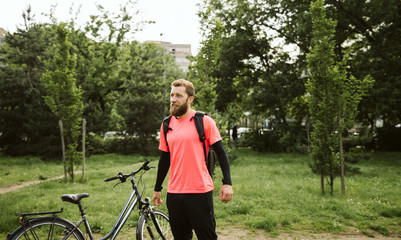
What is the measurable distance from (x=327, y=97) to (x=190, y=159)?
6.47 metres

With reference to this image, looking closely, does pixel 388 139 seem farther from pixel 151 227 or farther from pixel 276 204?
pixel 151 227

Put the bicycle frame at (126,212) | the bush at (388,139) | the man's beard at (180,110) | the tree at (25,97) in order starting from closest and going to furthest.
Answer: the man's beard at (180,110), the bicycle frame at (126,212), the tree at (25,97), the bush at (388,139)

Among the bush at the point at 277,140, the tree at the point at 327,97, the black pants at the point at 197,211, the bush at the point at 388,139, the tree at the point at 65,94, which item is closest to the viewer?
the black pants at the point at 197,211

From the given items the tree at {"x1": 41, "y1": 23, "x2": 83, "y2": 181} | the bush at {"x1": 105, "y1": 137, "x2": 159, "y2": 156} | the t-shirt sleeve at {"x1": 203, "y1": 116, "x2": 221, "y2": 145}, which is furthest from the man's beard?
the bush at {"x1": 105, "y1": 137, "x2": 159, "y2": 156}

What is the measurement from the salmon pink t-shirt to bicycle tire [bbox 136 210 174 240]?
3.57 ft

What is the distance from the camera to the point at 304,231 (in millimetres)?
5566

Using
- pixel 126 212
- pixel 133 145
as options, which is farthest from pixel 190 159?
pixel 133 145

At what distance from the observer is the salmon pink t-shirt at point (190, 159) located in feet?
9.04

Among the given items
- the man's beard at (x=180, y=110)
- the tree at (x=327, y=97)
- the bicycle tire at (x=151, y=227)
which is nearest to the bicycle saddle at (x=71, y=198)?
the bicycle tire at (x=151, y=227)

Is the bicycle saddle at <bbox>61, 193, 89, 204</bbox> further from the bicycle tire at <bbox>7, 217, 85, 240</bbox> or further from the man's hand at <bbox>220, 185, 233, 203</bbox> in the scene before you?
the man's hand at <bbox>220, 185, 233, 203</bbox>

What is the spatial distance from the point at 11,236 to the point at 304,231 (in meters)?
Answer: 4.87

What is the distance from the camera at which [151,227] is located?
3830 millimetres

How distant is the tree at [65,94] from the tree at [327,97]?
803cm

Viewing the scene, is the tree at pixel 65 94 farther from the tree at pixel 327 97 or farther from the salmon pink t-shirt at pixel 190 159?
A: the salmon pink t-shirt at pixel 190 159
